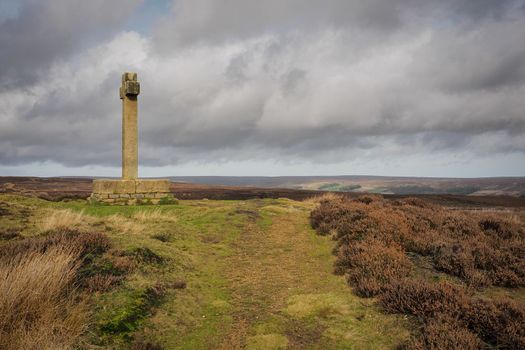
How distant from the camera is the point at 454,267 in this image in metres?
8.75

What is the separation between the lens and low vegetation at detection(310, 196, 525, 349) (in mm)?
5277

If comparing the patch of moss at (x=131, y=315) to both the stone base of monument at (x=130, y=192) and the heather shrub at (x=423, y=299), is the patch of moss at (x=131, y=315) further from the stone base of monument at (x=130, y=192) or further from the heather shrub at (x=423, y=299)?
the stone base of monument at (x=130, y=192)

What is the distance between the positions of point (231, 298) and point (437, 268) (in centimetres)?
533

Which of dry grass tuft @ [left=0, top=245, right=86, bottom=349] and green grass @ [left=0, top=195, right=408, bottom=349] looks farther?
green grass @ [left=0, top=195, right=408, bottom=349]

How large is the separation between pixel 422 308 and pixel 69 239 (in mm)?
7646

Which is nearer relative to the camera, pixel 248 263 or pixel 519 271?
pixel 519 271

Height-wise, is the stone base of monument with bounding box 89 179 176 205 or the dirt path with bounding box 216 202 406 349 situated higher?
the stone base of monument with bounding box 89 179 176 205

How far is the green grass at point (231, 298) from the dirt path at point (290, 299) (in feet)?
0.06

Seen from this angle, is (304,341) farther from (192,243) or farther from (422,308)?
(192,243)

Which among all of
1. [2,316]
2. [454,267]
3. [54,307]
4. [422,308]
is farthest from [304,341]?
[454,267]

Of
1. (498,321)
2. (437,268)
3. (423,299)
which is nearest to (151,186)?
(437,268)

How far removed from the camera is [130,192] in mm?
19031

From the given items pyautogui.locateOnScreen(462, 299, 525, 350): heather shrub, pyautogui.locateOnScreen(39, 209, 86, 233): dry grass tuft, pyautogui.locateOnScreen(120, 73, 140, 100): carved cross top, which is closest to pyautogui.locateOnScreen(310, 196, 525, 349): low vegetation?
pyautogui.locateOnScreen(462, 299, 525, 350): heather shrub

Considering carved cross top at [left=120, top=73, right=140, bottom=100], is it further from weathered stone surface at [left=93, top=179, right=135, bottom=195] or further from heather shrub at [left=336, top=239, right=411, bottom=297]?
heather shrub at [left=336, top=239, right=411, bottom=297]
